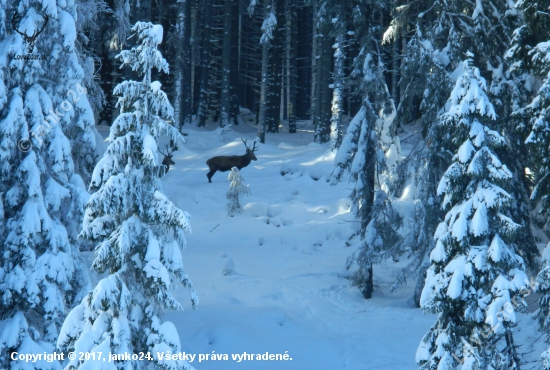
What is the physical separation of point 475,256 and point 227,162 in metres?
16.8

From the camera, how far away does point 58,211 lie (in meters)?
12.0

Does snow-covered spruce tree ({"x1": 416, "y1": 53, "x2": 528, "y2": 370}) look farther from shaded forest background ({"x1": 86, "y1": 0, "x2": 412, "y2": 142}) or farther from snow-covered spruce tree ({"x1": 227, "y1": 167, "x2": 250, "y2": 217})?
snow-covered spruce tree ({"x1": 227, "y1": 167, "x2": 250, "y2": 217})

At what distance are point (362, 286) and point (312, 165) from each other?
948 cm

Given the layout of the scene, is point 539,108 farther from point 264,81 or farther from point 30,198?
point 264,81

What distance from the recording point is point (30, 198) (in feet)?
36.7

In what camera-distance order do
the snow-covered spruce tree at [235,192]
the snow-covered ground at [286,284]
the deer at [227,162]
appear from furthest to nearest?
the deer at [227,162] < the snow-covered spruce tree at [235,192] < the snow-covered ground at [286,284]

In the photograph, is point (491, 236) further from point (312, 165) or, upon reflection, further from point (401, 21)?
point (312, 165)

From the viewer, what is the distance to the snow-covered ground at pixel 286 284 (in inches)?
536

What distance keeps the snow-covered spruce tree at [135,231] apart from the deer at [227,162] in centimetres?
1645

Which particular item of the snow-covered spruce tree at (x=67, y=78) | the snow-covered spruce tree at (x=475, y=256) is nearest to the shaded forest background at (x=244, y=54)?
the snow-covered spruce tree at (x=67, y=78)

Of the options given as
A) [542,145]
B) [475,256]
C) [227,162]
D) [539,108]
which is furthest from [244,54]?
[475,256]

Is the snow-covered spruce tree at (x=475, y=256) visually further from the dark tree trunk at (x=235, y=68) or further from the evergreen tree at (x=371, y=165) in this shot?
the dark tree trunk at (x=235, y=68)

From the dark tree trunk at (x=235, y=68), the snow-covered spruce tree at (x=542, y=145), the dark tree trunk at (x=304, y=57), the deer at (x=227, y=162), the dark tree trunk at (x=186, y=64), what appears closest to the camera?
the snow-covered spruce tree at (x=542, y=145)

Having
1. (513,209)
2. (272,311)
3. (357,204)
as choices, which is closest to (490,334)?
(513,209)
